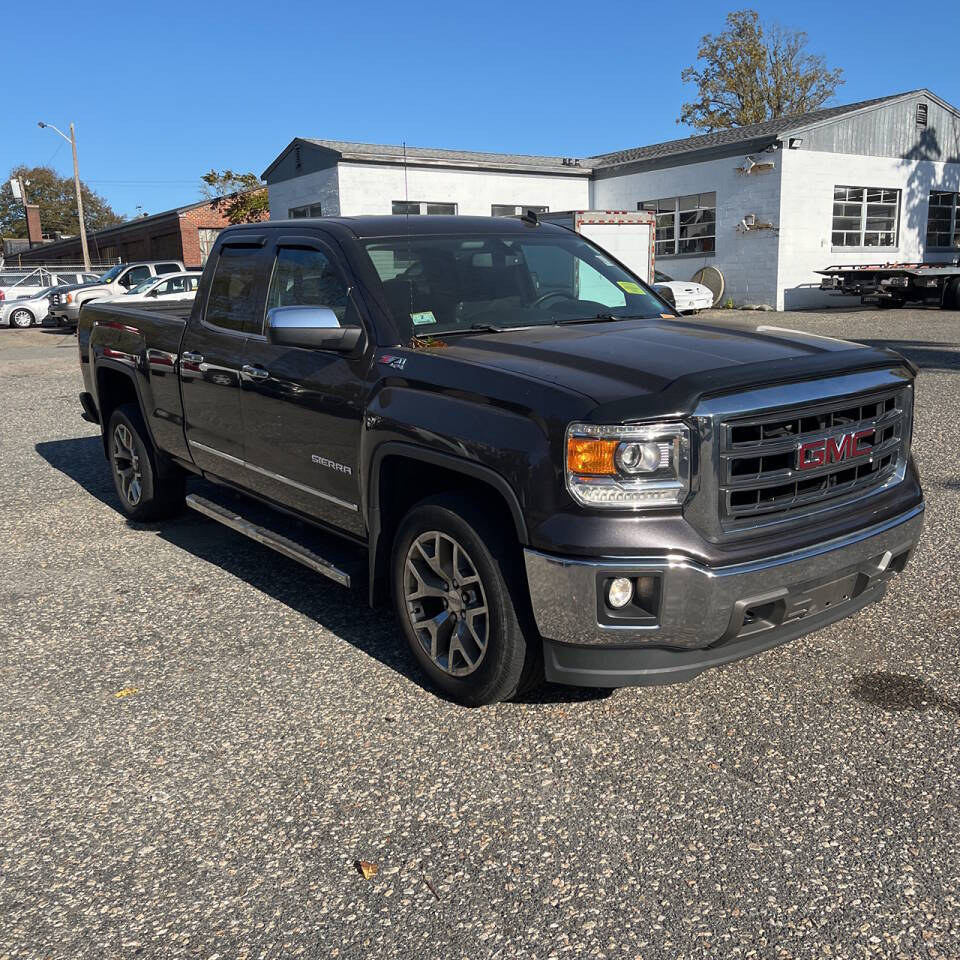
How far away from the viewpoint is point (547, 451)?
3217 mm

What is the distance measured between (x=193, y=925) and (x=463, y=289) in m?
2.87

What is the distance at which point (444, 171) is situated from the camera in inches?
1110

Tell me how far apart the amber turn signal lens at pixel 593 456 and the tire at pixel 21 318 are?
29894 millimetres

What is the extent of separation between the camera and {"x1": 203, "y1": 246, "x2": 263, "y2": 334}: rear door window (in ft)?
16.5

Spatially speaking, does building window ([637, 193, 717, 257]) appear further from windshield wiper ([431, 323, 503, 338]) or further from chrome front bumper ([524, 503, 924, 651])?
chrome front bumper ([524, 503, 924, 651])

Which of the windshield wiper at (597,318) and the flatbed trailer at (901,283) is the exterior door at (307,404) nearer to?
the windshield wiper at (597,318)

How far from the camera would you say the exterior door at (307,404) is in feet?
13.8

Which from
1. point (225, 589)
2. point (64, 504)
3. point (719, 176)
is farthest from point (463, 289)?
point (719, 176)

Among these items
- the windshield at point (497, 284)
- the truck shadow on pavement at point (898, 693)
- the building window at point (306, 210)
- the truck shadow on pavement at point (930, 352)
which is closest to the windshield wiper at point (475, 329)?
the windshield at point (497, 284)

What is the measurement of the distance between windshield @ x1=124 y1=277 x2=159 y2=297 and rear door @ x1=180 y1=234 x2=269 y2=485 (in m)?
19.7

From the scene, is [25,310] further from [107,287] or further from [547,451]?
[547,451]

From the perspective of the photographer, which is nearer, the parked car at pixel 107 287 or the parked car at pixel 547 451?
the parked car at pixel 547 451

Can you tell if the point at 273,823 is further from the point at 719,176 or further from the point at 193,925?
the point at 719,176

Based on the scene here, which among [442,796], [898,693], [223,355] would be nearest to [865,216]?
[223,355]
